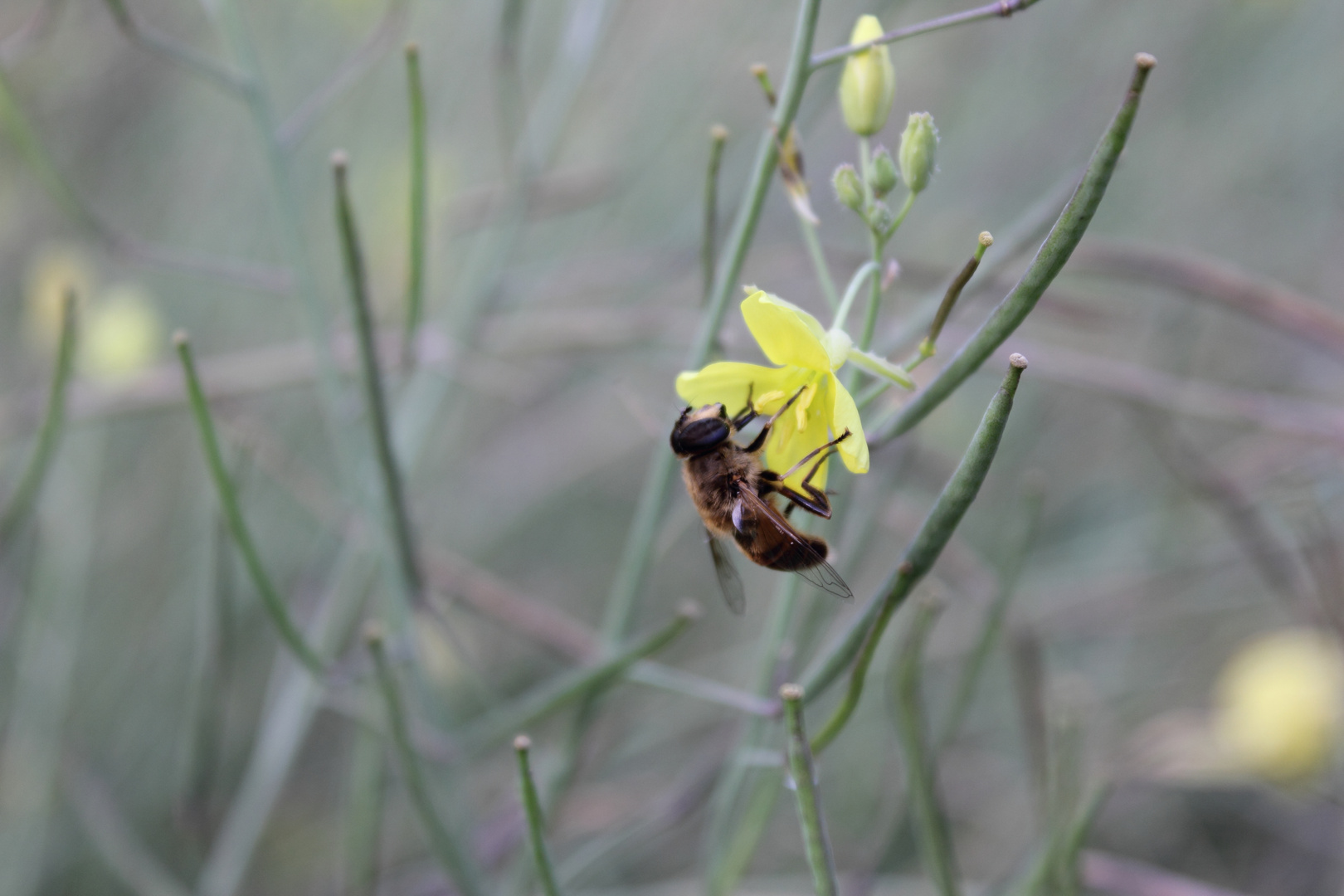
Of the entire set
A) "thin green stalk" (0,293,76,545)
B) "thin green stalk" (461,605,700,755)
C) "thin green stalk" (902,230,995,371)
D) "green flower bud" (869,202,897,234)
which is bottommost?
"thin green stalk" (461,605,700,755)

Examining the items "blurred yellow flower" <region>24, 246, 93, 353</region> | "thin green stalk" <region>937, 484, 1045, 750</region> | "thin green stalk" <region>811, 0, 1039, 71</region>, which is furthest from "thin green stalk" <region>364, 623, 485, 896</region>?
"blurred yellow flower" <region>24, 246, 93, 353</region>

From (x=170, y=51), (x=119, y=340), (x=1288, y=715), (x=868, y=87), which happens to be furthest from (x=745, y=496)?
(x=119, y=340)

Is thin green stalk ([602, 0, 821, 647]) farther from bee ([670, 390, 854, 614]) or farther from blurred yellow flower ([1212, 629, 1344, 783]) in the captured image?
blurred yellow flower ([1212, 629, 1344, 783])

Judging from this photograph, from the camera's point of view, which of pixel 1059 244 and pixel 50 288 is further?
pixel 50 288

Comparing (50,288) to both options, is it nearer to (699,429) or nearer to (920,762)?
(699,429)

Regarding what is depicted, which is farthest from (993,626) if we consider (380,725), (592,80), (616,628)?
(592,80)

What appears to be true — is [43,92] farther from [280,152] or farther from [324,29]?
[280,152]
